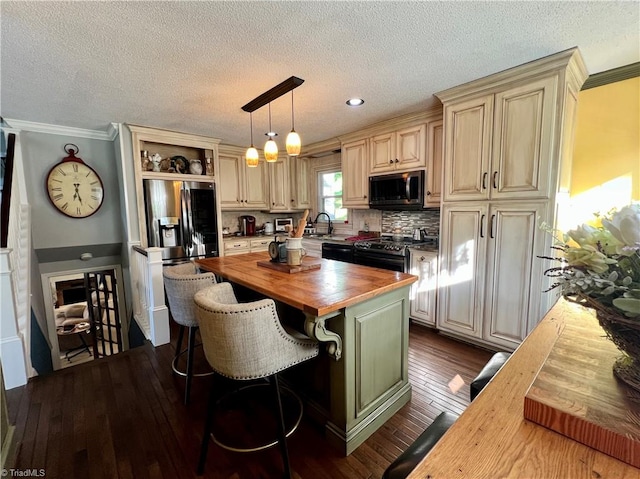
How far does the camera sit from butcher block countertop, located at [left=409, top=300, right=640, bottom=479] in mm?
528

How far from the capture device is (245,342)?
4.16 ft

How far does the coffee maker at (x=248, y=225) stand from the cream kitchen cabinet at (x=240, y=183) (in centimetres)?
24

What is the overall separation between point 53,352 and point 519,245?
5.69m

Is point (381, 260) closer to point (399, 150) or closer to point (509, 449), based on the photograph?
point (399, 150)

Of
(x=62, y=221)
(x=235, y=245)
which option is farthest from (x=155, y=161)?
(x=235, y=245)

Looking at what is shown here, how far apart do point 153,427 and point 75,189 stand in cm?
335

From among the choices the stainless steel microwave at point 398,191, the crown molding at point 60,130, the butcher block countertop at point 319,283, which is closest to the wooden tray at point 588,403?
the butcher block countertop at point 319,283

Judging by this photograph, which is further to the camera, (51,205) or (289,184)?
(289,184)

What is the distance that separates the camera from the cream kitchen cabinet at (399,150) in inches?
126

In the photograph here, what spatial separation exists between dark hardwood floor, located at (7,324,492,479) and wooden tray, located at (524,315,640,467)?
1127mm

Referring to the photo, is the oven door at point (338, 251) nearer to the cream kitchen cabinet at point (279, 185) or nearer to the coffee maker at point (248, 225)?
the cream kitchen cabinet at point (279, 185)

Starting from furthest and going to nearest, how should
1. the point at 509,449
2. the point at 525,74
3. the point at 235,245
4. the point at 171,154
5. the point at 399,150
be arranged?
the point at 235,245 < the point at 171,154 < the point at 399,150 < the point at 525,74 < the point at 509,449

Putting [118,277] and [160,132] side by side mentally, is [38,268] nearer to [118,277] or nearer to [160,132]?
[118,277]

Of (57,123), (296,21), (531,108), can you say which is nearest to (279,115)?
(296,21)
